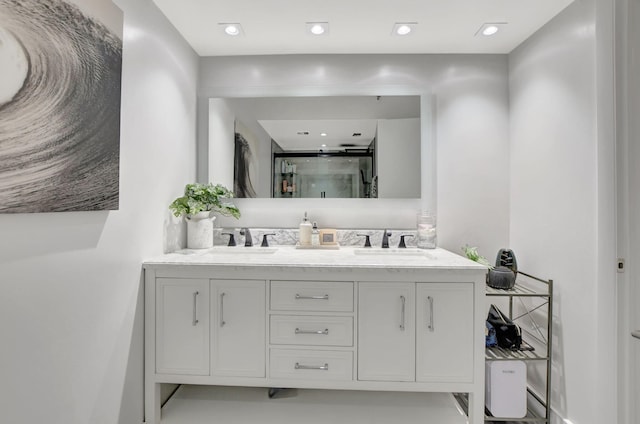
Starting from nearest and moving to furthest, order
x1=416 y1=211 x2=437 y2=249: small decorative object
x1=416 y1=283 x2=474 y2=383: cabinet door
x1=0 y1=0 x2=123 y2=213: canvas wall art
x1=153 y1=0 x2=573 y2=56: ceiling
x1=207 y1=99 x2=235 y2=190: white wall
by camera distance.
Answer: x1=0 y1=0 x2=123 y2=213: canvas wall art → x1=416 y1=283 x2=474 y2=383: cabinet door → x1=153 y1=0 x2=573 y2=56: ceiling → x1=416 y1=211 x2=437 y2=249: small decorative object → x1=207 y1=99 x2=235 y2=190: white wall

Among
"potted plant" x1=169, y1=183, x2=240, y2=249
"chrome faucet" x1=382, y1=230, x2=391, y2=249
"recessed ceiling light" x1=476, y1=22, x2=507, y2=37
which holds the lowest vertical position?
"chrome faucet" x1=382, y1=230, x2=391, y2=249

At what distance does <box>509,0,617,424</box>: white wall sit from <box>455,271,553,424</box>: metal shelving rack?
0.06 meters

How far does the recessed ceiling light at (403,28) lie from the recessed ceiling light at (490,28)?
17.0 inches

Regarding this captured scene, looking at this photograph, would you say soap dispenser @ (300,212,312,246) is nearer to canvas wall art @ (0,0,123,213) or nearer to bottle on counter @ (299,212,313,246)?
bottle on counter @ (299,212,313,246)

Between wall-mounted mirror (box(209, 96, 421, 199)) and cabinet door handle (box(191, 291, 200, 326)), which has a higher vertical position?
wall-mounted mirror (box(209, 96, 421, 199))

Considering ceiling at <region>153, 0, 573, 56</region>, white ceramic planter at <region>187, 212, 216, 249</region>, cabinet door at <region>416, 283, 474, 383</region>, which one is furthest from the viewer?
white ceramic planter at <region>187, 212, 216, 249</region>

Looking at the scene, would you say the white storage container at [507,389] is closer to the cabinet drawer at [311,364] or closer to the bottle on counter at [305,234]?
the cabinet drawer at [311,364]

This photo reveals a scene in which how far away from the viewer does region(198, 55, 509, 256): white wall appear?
7.50 feet

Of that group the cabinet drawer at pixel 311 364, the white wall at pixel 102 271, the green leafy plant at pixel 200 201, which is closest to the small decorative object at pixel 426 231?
the cabinet drawer at pixel 311 364

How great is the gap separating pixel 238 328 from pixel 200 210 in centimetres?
79

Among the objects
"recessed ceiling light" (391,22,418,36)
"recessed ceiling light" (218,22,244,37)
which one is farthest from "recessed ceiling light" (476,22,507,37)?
"recessed ceiling light" (218,22,244,37)

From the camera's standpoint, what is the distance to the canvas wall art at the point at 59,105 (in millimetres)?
959

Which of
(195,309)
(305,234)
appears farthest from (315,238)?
(195,309)

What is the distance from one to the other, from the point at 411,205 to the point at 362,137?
2.04 ft
